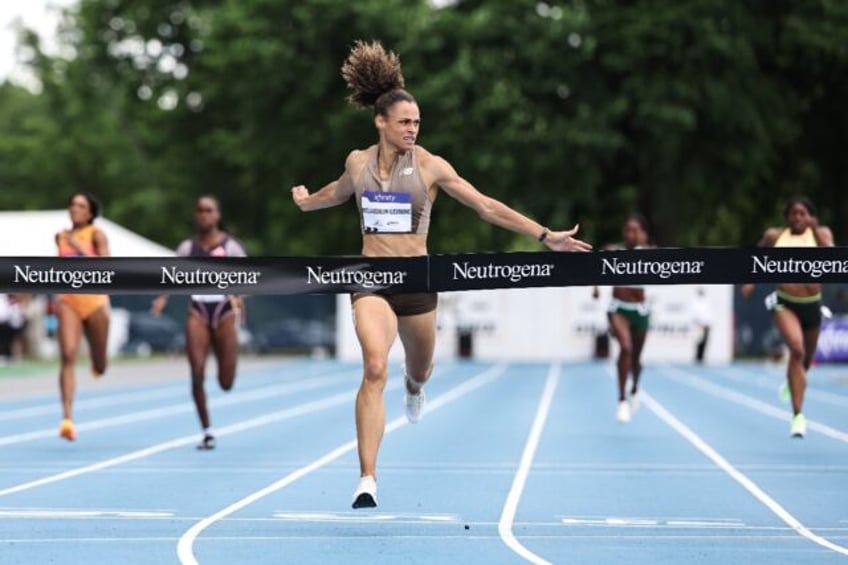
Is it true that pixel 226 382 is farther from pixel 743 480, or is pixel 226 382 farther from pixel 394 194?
pixel 394 194

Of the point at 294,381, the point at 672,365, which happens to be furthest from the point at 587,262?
the point at 672,365

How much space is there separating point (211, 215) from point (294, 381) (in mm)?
16578

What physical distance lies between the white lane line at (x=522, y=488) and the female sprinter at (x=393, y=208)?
720 mm

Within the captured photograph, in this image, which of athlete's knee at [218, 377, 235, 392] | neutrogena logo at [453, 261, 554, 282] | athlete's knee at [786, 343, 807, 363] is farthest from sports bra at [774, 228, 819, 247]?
neutrogena logo at [453, 261, 554, 282]

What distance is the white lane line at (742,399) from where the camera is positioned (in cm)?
1748

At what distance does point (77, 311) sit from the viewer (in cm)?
1520

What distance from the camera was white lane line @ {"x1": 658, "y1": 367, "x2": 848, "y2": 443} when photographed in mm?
17484

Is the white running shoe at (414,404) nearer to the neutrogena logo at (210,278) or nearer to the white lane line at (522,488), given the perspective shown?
the white lane line at (522,488)

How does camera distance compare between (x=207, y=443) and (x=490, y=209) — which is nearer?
(x=490, y=209)

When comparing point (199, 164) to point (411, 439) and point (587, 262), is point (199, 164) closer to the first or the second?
point (411, 439)

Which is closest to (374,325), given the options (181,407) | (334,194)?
(334,194)

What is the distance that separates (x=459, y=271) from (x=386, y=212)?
25.8 inches

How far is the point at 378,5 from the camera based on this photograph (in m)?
40.2

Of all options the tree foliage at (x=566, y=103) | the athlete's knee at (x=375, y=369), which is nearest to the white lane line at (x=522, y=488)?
the athlete's knee at (x=375, y=369)
